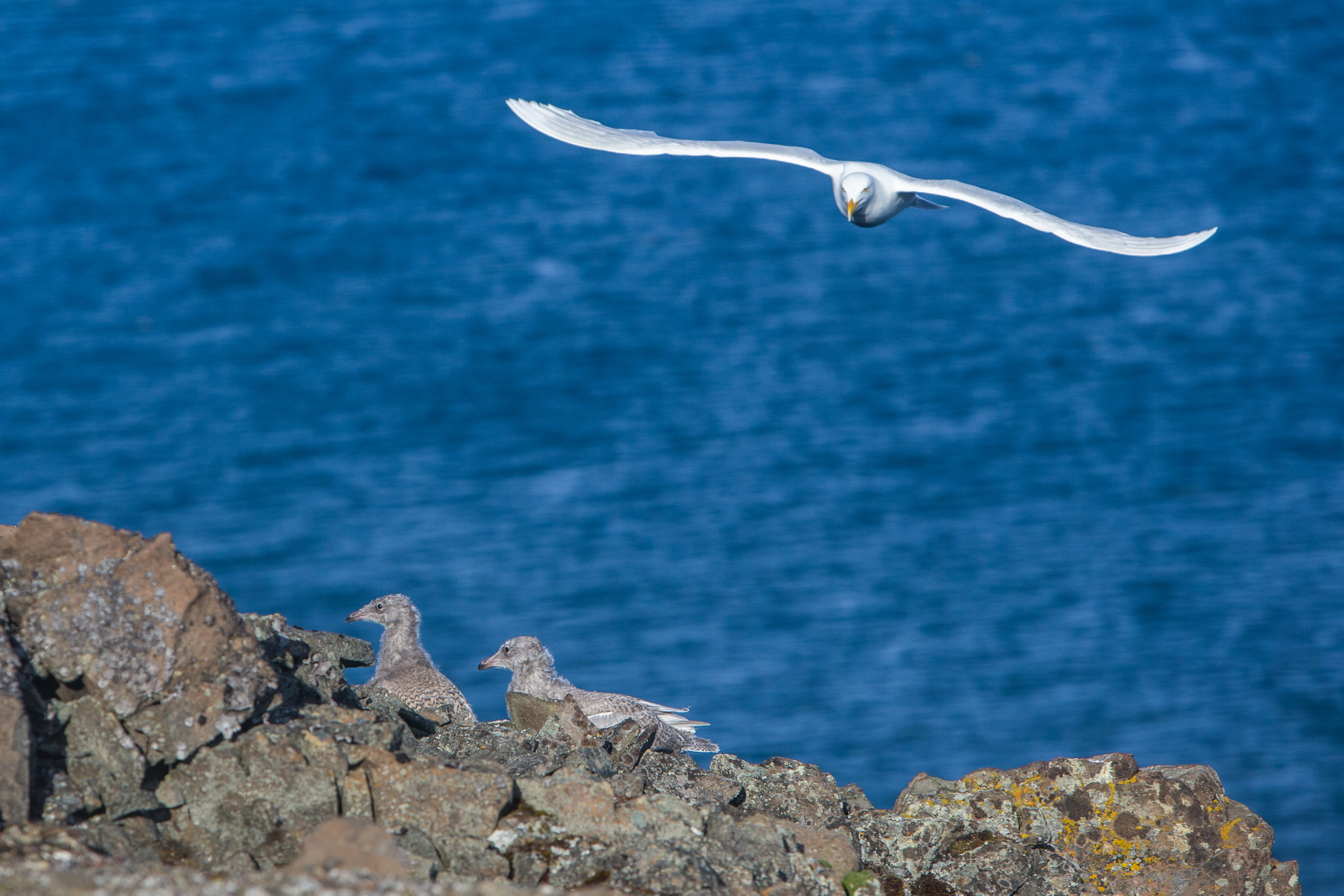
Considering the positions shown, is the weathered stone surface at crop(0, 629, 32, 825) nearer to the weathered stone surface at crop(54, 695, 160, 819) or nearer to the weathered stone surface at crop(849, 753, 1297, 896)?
the weathered stone surface at crop(54, 695, 160, 819)

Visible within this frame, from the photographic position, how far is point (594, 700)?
10609mm

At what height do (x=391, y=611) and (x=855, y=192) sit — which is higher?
(x=855, y=192)

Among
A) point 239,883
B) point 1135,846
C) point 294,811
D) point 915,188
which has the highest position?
point 915,188

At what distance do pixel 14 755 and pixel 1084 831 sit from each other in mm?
6530

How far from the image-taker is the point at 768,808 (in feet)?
26.7

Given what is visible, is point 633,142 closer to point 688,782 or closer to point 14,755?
point 688,782

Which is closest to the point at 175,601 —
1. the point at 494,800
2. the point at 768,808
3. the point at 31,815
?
the point at 31,815

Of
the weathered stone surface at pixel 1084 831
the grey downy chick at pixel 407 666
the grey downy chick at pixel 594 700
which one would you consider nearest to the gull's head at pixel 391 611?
the grey downy chick at pixel 407 666

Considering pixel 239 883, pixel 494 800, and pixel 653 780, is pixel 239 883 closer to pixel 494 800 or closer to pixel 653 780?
pixel 494 800

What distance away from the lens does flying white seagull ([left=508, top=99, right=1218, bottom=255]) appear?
1323 centimetres

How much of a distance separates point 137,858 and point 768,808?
377 cm

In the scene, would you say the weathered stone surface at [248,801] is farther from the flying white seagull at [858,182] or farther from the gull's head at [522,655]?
the flying white seagull at [858,182]

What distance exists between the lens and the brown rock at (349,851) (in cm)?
529

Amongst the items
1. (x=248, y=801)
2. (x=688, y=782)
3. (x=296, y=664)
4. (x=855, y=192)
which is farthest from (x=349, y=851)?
(x=855, y=192)
